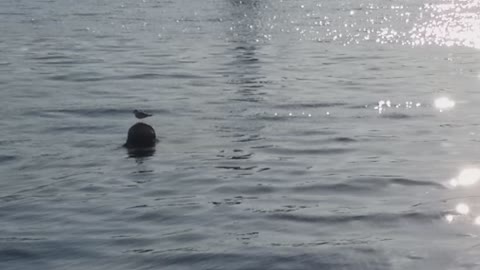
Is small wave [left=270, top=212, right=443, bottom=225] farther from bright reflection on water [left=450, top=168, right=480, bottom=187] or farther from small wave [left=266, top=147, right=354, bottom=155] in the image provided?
small wave [left=266, top=147, right=354, bottom=155]

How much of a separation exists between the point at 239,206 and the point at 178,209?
2.88ft

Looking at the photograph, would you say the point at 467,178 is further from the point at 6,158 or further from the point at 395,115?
the point at 6,158

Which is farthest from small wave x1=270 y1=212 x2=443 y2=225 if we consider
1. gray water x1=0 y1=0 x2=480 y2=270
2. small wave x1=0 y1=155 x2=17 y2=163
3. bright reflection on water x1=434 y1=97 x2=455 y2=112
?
bright reflection on water x1=434 y1=97 x2=455 y2=112

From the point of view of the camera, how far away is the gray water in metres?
13.5

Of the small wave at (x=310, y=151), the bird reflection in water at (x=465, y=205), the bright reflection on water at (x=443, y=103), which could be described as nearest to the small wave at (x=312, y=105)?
the bright reflection on water at (x=443, y=103)

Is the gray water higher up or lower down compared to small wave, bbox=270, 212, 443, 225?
higher up

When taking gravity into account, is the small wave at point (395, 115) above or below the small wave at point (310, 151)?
above

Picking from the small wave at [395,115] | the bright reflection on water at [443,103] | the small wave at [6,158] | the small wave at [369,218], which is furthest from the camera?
the bright reflection on water at [443,103]

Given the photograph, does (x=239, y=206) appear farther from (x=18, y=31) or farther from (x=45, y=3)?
(x=45, y=3)

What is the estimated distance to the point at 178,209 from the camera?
15.6 meters

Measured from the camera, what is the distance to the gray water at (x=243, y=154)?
44.4 ft

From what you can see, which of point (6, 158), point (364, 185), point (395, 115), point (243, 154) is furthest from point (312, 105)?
point (364, 185)

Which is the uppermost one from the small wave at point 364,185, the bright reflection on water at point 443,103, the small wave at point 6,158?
the bright reflection on water at point 443,103

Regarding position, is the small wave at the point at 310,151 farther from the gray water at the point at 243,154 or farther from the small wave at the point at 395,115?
the small wave at the point at 395,115
